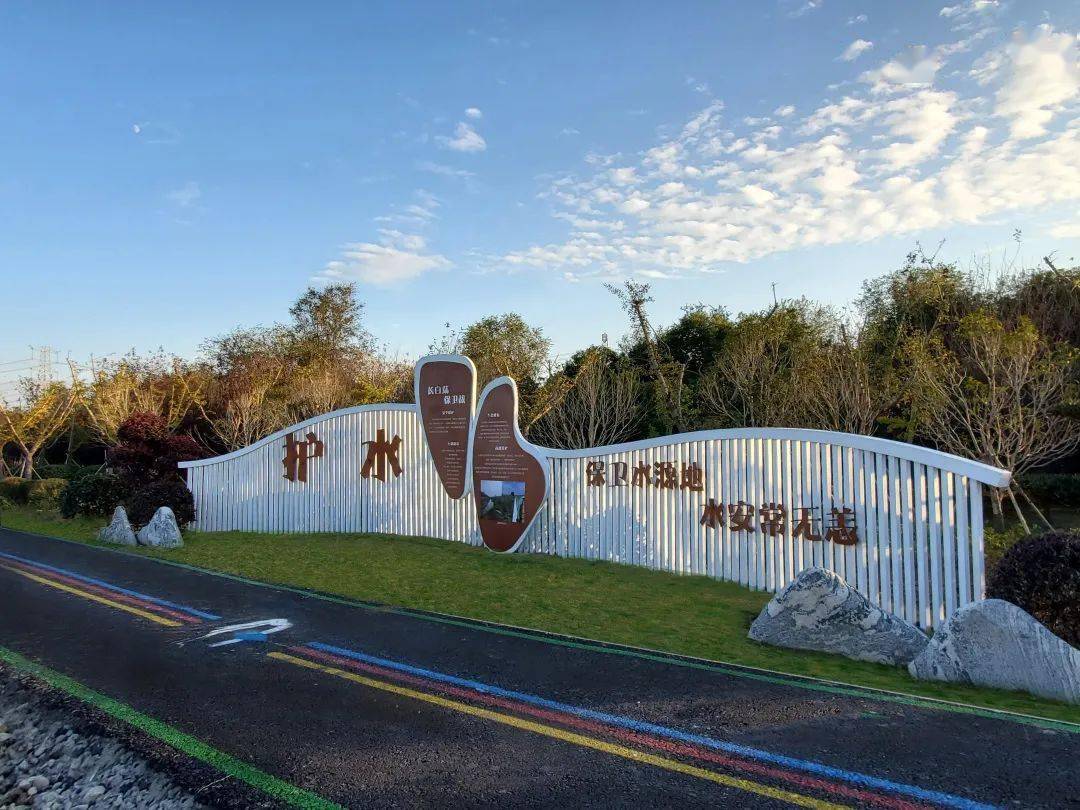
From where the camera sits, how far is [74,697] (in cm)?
527

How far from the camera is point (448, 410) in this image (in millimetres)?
13117

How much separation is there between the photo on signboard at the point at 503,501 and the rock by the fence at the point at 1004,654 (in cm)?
703

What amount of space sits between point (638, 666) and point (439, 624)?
7.60ft

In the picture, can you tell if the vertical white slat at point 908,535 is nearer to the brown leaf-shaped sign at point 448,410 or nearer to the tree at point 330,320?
the brown leaf-shaped sign at point 448,410

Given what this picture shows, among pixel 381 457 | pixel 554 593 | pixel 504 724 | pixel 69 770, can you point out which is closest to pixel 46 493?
pixel 381 457

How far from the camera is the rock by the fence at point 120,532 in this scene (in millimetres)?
13422

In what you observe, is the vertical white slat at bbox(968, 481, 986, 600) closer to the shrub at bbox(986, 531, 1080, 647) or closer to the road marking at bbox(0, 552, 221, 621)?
the shrub at bbox(986, 531, 1080, 647)

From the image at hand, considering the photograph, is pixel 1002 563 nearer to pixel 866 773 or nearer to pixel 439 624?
pixel 866 773

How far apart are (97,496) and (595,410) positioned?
42.2 ft

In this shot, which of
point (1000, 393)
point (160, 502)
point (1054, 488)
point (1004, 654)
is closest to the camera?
point (1004, 654)

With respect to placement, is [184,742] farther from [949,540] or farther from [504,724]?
[949,540]

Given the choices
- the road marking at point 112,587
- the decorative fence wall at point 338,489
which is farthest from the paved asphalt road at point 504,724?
the decorative fence wall at point 338,489

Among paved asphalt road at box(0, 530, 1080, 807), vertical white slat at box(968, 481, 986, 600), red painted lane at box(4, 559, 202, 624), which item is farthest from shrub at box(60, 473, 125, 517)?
vertical white slat at box(968, 481, 986, 600)

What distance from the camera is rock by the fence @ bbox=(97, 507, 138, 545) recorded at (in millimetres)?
13422
